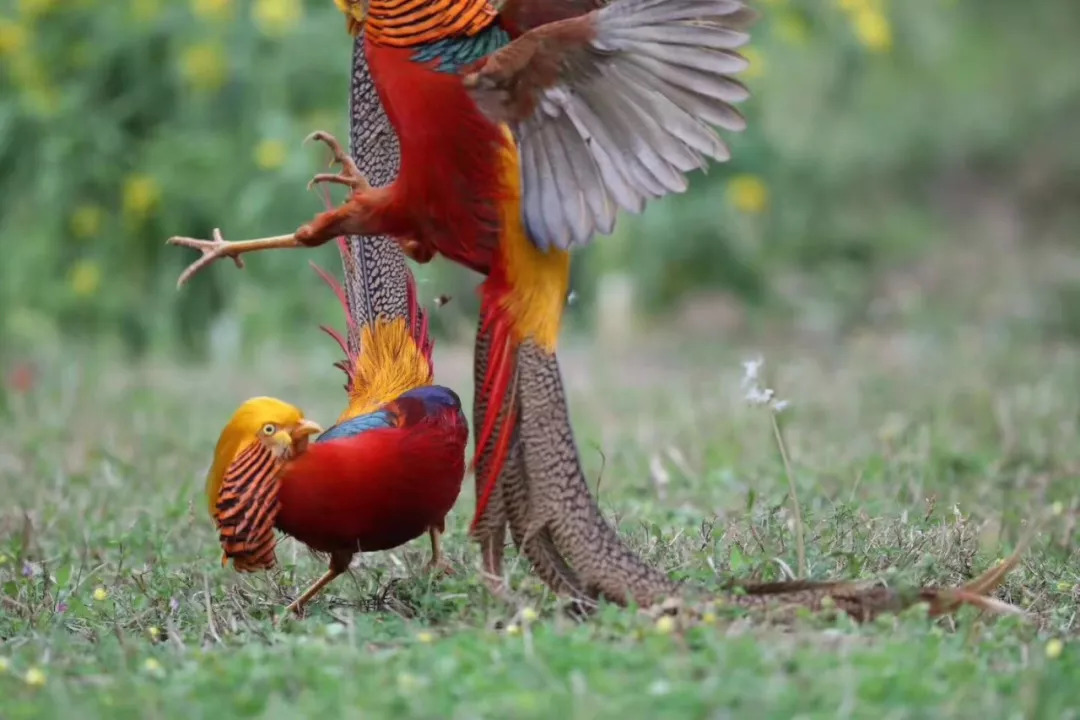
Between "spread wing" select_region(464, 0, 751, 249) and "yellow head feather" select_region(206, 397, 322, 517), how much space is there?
2.06ft

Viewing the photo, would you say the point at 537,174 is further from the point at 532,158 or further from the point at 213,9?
the point at 213,9

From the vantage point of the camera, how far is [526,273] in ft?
11.0

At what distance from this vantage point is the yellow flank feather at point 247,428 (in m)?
3.38

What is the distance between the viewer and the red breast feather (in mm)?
3354

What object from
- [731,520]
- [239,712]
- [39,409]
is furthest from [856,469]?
[39,409]

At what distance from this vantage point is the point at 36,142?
8.02 m

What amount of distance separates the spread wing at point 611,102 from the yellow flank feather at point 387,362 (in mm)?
675

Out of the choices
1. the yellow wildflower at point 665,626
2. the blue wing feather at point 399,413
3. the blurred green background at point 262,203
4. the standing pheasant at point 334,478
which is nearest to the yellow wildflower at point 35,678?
A: the standing pheasant at point 334,478

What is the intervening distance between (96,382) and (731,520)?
3.47m

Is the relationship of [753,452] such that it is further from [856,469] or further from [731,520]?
[731,520]

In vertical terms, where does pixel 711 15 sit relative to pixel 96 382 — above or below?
above

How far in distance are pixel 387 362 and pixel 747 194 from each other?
15.6ft

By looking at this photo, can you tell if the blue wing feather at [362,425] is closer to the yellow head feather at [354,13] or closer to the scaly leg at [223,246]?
the scaly leg at [223,246]

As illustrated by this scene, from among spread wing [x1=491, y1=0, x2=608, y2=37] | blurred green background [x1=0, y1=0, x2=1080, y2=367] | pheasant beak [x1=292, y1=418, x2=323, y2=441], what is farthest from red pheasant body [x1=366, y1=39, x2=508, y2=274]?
blurred green background [x1=0, y1=0, x2=1080, y2=367]
